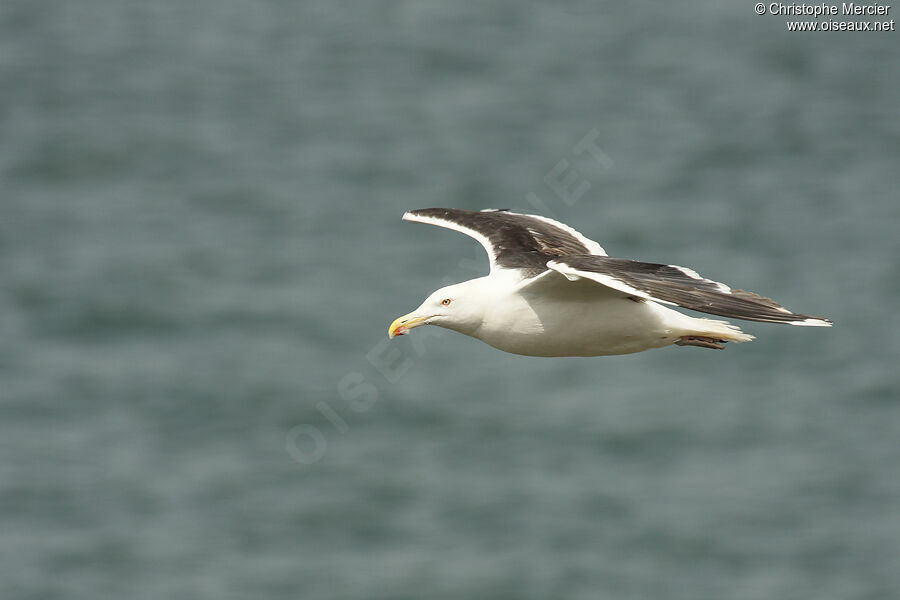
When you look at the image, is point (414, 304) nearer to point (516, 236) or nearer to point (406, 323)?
point (516, 236)

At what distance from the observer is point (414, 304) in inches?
1561

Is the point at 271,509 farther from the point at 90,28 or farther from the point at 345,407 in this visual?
the point at 90,28

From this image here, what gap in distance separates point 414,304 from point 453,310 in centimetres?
2512

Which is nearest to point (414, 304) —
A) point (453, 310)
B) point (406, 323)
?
point (406, 323)

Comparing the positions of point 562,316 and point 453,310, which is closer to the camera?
point 562,316

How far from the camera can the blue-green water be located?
1463 inches

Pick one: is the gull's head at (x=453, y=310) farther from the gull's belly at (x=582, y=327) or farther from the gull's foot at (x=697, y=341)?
the gull's foot at (x=697, y=341)

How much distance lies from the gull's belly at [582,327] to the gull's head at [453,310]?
0.54ft

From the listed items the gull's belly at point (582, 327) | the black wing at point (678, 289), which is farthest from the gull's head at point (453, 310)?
the black wing at point (678, 289)

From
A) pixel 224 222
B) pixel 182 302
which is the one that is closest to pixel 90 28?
pixel 224 222

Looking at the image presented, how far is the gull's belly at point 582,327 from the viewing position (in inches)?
556

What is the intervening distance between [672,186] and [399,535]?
1685cm

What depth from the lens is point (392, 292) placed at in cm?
4125

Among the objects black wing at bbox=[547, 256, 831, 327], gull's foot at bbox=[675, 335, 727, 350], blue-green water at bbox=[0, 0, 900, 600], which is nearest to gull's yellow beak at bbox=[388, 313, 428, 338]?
black wing at bbox=[547, 256, 831, 327]
